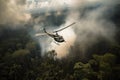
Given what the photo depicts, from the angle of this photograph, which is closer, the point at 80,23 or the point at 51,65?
the point at 51,65

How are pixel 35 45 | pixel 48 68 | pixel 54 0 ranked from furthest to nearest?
pixel 54 0
pixel 35 45
pixel 48 68

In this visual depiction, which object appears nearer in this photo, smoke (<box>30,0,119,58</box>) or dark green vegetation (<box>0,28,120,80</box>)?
dark green vegetation (<box>0,28,120,80</box>)

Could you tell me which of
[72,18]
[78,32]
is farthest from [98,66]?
[72,18]

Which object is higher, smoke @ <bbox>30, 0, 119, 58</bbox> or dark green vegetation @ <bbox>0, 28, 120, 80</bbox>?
smoke @ <bbox>30, 0, 119, 58</bbox>

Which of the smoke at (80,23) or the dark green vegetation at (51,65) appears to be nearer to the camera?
the dark green vegetation at (51,65)

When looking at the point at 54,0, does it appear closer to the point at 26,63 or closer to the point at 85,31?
the point at 85,31

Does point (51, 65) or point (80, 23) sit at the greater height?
point (80, 23)

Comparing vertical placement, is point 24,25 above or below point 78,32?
above

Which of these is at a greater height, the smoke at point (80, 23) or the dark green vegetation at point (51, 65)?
the smoke at point (80, 23)
